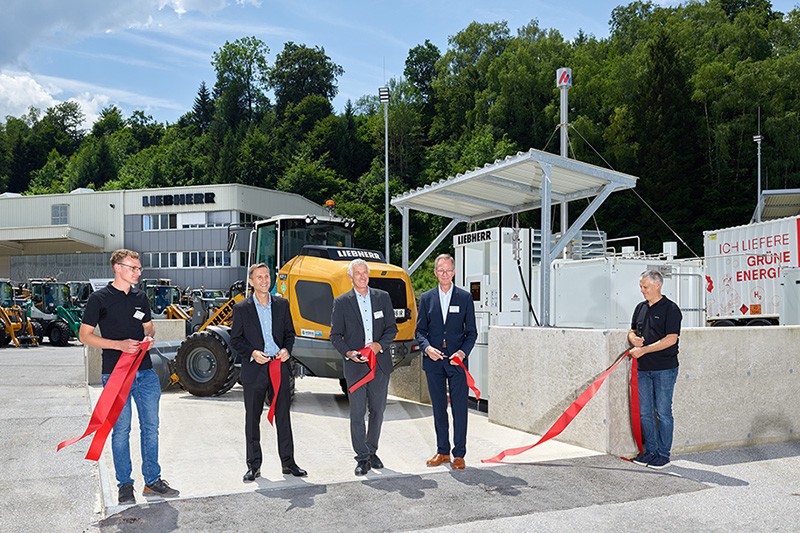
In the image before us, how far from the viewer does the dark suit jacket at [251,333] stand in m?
6.75

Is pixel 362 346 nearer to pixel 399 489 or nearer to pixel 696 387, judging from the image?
pixel 399 489

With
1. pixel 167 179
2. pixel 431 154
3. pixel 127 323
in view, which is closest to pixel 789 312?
pixel 127 323

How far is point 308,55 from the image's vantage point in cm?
10800

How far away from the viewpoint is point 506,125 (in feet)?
234

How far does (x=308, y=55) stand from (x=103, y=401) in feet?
351

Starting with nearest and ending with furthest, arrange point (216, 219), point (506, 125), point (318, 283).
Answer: point (318, 283) < point (216, 219) < point (506, 125)

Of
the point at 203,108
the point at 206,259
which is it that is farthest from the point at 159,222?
the point at 203,108

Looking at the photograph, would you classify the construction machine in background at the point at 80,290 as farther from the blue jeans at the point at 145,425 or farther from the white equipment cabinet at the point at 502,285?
the blue jeans at the point at 145,425

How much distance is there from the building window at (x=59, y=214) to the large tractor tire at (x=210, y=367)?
4811cm

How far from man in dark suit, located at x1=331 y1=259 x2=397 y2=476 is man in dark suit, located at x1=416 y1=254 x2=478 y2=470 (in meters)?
0.45

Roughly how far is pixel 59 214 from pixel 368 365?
54.6m

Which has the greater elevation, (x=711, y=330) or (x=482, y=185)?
(x=482, y=185)

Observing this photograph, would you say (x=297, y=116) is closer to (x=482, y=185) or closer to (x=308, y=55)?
(x=308, y=55)

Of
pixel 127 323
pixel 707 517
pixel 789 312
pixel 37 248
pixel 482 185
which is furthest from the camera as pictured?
pixel 37 248
